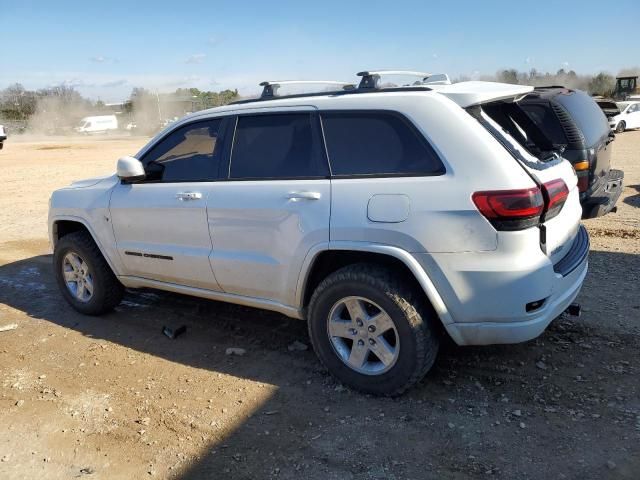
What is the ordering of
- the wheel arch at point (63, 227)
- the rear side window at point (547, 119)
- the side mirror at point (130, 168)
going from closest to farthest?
the side mirror at point (130, 168), the wheel arch at point (63, 227), the rear side window at point (547, 119)

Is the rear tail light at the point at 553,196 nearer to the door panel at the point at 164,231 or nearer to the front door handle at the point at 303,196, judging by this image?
the front door handle at the point at 303,196

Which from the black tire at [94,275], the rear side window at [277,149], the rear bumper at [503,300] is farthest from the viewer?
the black tire at [94,275]

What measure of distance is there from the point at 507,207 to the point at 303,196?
124 centimetres

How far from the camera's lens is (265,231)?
12.3ft

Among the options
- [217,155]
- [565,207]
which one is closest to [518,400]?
[565,207]

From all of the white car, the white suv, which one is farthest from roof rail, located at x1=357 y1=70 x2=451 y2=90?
the white car

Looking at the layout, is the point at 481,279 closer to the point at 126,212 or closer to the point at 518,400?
the point at 518,400

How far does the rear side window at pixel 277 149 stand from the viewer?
12.0 ft

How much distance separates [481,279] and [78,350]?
3.23 metres

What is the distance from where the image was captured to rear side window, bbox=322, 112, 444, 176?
3.26 metres

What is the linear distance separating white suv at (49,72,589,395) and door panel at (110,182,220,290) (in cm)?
2

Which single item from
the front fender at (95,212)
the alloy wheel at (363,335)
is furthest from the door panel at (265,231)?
the front fender at (95,212)

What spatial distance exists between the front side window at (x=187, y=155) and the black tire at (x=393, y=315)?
4.30ft

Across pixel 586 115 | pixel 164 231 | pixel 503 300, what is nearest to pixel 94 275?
pixel 164 231
